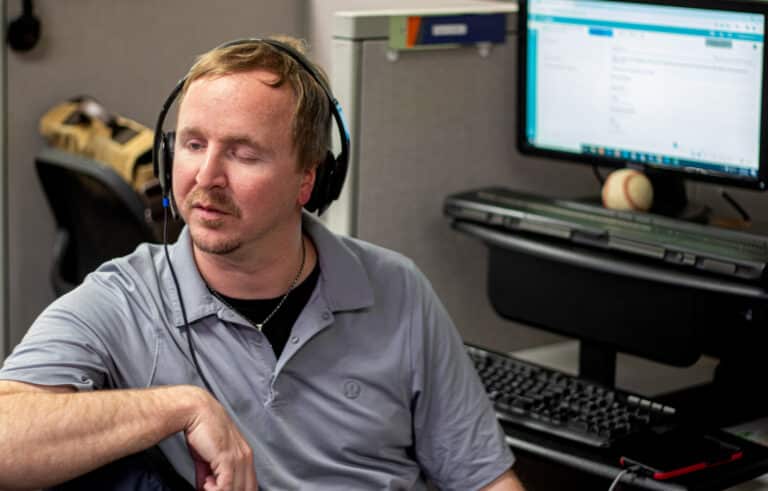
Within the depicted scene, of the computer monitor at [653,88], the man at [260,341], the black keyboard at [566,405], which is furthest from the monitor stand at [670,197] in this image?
the man at [260,341]

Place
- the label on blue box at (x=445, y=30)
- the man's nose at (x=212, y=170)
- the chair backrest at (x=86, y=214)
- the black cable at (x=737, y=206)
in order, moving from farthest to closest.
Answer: the chair backrest at (x=86, y=214), the black cable at (x=737, y=206), the label on blue box at (x=445, y=30), the man's nose at (x=212, y=170)

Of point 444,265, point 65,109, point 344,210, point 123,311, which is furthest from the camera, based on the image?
point 65,109

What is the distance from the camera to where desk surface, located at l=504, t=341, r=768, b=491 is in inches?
62.7

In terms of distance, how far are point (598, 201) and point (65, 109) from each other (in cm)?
110

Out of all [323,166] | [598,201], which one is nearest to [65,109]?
[598,201]

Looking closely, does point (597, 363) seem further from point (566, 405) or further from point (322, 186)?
point (322, 186)

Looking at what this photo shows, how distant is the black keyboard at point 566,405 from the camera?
166 cm

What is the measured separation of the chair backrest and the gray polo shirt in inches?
35.4

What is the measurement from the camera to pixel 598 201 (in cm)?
210

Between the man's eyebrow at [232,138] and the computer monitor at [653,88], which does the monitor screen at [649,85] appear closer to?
the computer monitor at [653,88]

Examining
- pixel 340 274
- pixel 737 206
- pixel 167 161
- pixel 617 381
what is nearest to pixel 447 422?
pixel 340 274

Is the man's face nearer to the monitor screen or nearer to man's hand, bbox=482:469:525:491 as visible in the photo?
A: man's hand, bbox=482:469:525:491

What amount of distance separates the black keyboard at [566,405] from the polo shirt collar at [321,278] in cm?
36

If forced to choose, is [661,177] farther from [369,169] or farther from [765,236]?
[369,169]
